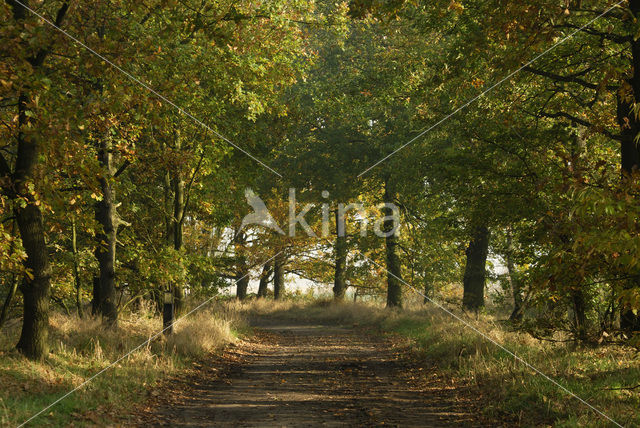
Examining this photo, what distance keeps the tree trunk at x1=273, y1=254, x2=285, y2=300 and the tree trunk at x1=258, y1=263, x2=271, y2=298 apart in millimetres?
587

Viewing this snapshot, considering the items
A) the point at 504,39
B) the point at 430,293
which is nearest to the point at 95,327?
the point at 504,39

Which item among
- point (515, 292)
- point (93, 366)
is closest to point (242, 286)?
point (93, 366)

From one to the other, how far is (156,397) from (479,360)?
6395 mm

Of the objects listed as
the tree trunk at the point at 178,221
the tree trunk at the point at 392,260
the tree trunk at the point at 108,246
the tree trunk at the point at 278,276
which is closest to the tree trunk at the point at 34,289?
the tree trunk at the point at 108,246

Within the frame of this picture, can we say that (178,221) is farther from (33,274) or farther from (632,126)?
(632,126)

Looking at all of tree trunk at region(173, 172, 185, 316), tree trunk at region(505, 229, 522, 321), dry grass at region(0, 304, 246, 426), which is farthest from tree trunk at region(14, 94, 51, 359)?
tree trunk at region(505, 229, 522, 321)

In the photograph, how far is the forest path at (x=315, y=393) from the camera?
28.2 feet

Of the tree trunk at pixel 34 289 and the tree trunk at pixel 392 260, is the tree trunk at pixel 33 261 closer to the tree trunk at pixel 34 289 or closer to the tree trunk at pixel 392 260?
the tree trunk at pixel 34 289

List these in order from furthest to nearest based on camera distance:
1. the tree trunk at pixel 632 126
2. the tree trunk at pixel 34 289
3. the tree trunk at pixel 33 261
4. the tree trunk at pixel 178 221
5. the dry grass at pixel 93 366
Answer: the tree trunk at pixel 178 221, the tree trunk at pixel 34 289, the tree trunk at pixel 33 261, the tree trunk at pixel 632 126, the dry grass at pixel 93 366

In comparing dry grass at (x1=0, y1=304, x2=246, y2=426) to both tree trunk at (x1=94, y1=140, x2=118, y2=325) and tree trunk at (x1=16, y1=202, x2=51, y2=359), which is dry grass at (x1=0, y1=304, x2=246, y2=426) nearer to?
tree trunk at (x1=16, y1=202, x2=51, y2=359)

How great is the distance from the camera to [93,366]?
10734mm

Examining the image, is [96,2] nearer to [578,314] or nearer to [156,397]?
[156,397]

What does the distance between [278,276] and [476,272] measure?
21900 mm

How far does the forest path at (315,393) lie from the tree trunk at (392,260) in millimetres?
11676
